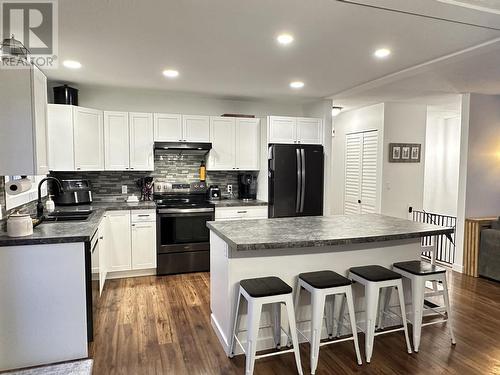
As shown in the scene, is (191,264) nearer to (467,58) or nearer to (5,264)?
(5,264)

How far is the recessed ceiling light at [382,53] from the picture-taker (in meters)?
3.00

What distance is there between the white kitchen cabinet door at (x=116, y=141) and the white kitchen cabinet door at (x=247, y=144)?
62.7 inches

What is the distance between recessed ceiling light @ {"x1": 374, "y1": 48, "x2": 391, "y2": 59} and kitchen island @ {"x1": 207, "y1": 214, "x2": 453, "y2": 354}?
61.6 inches

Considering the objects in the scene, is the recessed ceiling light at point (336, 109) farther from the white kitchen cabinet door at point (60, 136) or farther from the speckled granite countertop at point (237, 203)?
the white kitchen cabinet door at point (60, 136)

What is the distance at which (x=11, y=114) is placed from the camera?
241 centimetres

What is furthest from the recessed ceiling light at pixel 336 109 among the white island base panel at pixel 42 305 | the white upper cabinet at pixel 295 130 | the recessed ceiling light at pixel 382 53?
the white island base panel at pixel 42 305

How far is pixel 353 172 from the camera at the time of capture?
6.39 metres

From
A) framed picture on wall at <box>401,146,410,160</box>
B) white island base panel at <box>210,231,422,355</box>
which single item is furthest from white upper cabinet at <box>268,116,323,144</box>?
white island base panel at <box>210,231,422,355</box>

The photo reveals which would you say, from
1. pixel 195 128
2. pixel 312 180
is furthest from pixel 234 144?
pixel 312 180

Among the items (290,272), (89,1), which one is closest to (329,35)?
(89,1)

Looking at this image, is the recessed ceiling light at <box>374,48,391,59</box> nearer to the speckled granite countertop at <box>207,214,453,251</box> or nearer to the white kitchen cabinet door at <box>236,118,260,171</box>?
the speckled granite countertop at <box>207,214,453,251</box>

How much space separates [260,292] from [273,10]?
6.15ft

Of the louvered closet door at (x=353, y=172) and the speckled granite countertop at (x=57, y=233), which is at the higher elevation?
the louvered closet door at (x=353, y=172)

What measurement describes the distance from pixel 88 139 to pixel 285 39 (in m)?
2.95
